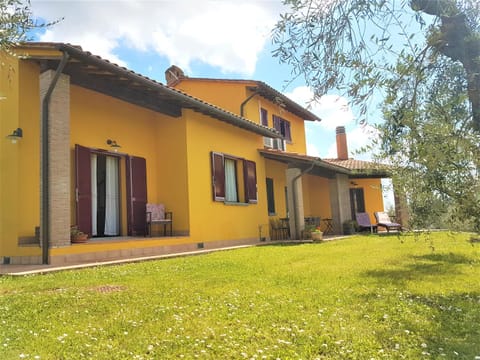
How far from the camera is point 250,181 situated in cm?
1340

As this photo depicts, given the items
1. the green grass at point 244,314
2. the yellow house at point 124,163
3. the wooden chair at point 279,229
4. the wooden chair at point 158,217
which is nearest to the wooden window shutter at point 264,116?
the yellow house at point 124,163

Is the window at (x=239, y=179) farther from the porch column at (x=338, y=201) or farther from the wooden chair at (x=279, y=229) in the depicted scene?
the porch column at (x=338, y=201)

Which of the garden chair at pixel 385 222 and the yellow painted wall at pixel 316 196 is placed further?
the yellow painted wall at pixel 316 196

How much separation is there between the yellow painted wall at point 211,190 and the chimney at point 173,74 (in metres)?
4.63

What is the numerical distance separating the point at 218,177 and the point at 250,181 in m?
1.91

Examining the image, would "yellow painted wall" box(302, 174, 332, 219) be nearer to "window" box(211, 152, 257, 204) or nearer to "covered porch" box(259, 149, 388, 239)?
"covered porch" box(259, 149, 388, 239)

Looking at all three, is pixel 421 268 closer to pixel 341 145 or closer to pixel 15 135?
pixel 15 135

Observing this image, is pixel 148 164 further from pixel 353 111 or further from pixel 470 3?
pixel 470 3

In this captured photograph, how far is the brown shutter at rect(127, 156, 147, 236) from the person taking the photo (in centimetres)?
1012

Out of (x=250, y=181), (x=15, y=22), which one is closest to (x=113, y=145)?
(x=250, y=181)

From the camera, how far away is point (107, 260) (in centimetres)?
779

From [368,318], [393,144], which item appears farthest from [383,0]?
[368,318]

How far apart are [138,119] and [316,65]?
23.8 ft

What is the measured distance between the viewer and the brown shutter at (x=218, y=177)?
11508 mm
